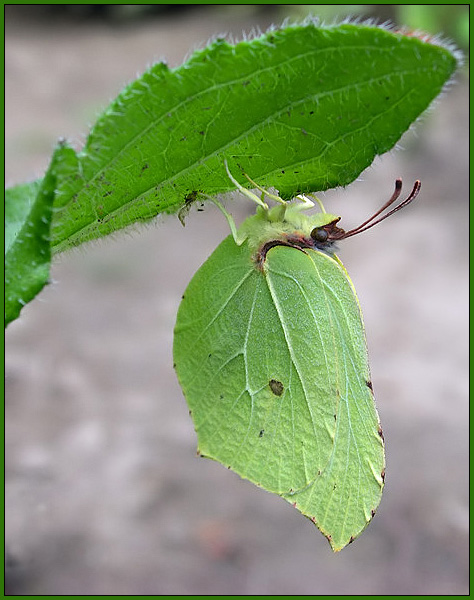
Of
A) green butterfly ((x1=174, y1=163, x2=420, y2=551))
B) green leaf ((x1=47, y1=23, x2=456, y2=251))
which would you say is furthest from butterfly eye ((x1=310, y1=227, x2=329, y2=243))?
green leaf ((x1=47, y1=23, x2=456, y2=251))

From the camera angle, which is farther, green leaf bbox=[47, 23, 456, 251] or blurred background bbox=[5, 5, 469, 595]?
blurred background bbox=[5, 5, 469, 595]

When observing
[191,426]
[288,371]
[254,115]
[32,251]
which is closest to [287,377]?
[288,371]

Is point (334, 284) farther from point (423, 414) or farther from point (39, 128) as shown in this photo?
point (39, 128)

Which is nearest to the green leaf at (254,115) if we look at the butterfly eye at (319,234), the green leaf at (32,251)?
the green leaf at (32,251)

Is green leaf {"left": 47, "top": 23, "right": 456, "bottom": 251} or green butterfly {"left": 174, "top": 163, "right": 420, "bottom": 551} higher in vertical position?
green leaf {"left": 47, "top": 23, "right": 456, "bottom": 251}

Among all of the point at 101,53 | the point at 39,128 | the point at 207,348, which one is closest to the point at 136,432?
the point at 207,348

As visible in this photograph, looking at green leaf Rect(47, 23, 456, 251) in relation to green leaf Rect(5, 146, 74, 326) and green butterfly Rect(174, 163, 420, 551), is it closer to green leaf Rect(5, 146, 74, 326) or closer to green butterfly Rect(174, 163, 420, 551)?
green leaf Rect(5, 146, 74, 326)

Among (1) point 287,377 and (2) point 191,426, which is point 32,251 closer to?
(1) point 287,377
